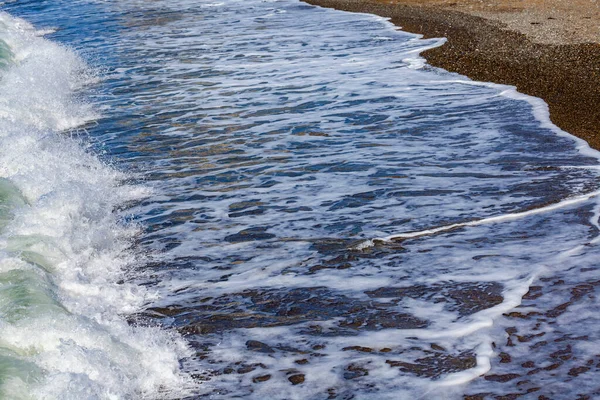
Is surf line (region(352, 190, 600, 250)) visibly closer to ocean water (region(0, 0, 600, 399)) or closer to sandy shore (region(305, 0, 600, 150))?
ocean water (region(0, 0, 600, 399))

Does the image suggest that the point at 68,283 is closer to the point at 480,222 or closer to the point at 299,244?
the point at 299,244

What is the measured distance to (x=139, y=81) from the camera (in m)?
14.5

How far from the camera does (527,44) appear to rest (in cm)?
1500

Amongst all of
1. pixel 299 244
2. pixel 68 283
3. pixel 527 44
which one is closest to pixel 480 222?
pixel 299 244

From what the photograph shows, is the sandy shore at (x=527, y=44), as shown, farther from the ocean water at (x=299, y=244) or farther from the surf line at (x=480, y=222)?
the surf line at (x=480, y=222)

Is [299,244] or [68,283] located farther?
[299,244]

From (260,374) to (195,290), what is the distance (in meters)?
1.34

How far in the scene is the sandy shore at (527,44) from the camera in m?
10.6

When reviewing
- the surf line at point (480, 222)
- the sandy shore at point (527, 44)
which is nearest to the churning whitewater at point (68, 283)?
the surf line at point (480, 222)

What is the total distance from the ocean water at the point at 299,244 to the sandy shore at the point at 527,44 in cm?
49

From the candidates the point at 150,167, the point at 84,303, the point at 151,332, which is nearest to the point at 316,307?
the point at 151,332

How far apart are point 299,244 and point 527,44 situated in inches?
396

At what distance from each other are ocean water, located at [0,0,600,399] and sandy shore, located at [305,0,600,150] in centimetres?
49

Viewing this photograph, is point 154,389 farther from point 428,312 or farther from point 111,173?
point 111,173
